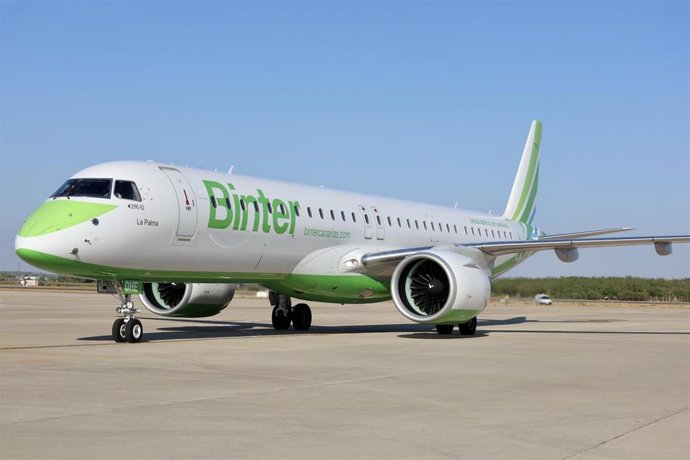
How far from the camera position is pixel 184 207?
1930 centimetres

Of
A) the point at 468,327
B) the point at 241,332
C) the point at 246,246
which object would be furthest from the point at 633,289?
the point at 246,246

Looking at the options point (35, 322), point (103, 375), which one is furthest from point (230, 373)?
point (35, 322)

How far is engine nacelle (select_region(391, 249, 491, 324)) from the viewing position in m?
21.5

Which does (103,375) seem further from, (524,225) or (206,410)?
(524,225)

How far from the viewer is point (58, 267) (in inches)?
677

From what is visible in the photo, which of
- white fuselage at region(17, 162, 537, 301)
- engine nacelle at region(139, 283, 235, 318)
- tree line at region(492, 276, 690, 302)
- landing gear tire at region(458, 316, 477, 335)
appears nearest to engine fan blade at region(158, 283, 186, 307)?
engine nacelle at region(139, 283, 235, 318)

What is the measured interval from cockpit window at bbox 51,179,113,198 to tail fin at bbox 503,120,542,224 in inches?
852

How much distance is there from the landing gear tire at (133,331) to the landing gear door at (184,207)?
6.56ft

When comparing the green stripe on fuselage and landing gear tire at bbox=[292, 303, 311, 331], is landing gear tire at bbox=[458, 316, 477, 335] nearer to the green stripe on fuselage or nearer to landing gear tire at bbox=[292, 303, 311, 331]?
the green stripe on fuselage

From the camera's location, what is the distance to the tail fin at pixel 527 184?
37.0 m

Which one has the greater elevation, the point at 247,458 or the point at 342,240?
the point at 342,240

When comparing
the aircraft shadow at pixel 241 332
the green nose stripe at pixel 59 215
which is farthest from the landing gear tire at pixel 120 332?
the green nose stripe at pixel 59 215

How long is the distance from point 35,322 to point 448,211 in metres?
14.0

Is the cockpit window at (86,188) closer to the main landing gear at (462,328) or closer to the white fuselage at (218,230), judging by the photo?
the white fuselage at (218,230)
